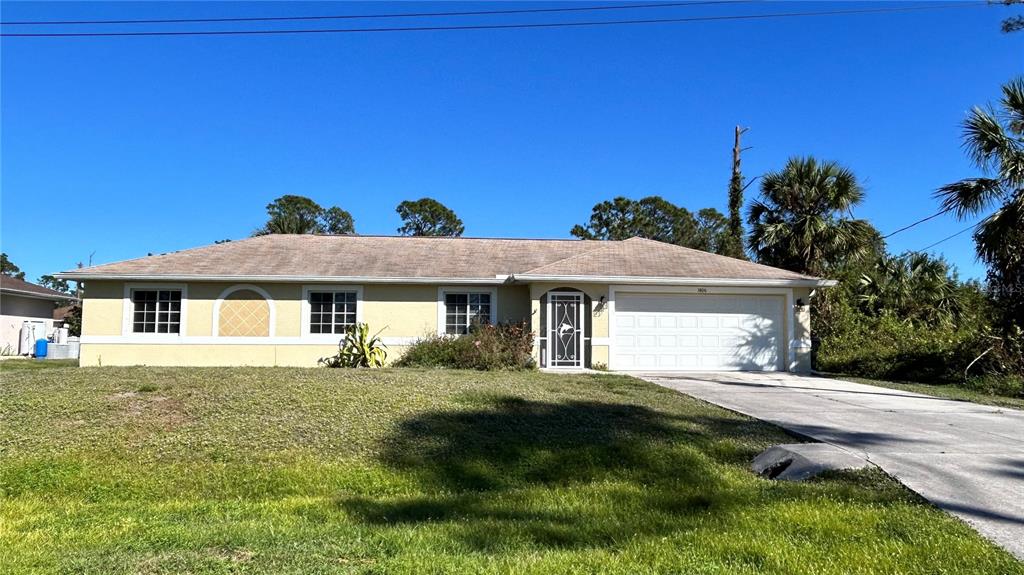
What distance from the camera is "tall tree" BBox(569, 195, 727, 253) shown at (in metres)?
50.9

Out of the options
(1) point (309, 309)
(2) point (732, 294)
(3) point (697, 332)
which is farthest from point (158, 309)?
(2) point (732, 294)

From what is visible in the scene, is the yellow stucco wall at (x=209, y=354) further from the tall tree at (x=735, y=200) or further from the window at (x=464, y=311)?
the tall tree at (x=735, y=200)

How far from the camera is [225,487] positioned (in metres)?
6.30

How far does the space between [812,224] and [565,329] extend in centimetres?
882

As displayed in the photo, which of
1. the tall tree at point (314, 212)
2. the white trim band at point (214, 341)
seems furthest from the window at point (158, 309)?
the tall tree at point (314, 212)

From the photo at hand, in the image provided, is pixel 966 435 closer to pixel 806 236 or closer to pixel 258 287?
pixel 806 236

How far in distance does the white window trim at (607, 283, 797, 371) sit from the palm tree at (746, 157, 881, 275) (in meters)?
3.43

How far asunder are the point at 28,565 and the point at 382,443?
3629 mm

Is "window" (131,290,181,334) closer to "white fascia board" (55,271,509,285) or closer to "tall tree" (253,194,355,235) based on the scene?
"white fascia board" (55,271,509,285)

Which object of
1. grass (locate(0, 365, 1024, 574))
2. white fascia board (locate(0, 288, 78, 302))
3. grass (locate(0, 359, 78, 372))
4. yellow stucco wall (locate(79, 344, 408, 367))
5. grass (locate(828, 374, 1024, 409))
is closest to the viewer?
grass (locate(0, 365, 1024, 574))

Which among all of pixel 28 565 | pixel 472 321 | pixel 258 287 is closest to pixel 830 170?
pixel 472 321

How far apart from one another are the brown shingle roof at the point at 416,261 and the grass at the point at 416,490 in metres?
6.77

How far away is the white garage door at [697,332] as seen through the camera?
55.6 ft

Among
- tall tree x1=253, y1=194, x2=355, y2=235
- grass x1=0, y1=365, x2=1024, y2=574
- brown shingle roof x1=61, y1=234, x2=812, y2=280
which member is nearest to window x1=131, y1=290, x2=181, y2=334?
brown shingle roof x1=61, y1=234, x2=812, y2=280
